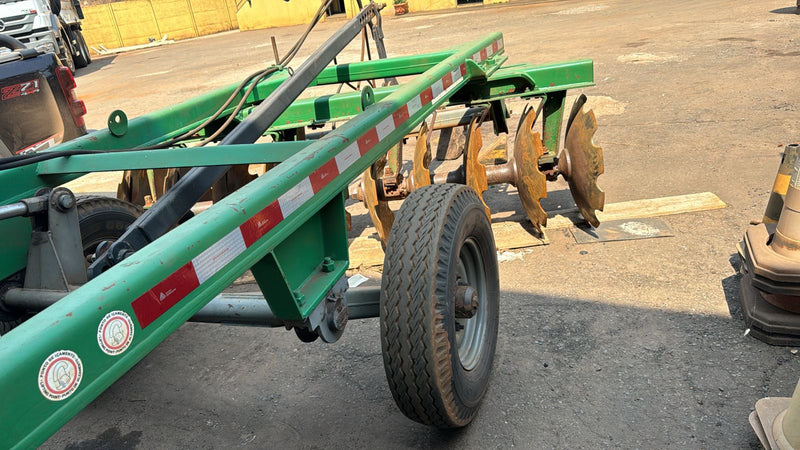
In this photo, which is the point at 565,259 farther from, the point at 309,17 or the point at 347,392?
the point at 309,17

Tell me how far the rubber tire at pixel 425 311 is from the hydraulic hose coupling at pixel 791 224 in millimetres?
1529

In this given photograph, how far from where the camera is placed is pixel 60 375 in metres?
1.07

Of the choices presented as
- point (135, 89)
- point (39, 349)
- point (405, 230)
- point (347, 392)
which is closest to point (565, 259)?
point (347, 392)

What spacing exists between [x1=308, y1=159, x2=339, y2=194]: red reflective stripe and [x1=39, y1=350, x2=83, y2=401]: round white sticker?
90 centimetres

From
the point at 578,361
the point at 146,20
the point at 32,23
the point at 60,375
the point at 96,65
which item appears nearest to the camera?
the point at 60,375

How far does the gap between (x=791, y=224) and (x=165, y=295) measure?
8.68 feet

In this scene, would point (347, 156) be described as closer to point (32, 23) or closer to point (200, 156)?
point (200, 156)

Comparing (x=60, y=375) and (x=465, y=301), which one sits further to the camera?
(x=465, y=301)

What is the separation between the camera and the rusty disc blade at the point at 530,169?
153 inches

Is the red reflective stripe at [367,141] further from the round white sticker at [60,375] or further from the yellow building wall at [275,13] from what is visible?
the yellow building wall at [275,13]

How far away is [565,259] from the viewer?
12.4 ft

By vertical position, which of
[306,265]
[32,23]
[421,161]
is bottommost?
[421,161]

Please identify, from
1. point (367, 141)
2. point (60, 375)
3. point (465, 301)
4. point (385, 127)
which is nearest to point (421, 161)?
point (385, 127)

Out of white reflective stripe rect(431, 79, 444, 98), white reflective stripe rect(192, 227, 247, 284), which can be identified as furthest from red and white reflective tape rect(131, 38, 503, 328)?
white reflective stripe rect(431, 79, 444, 98)
